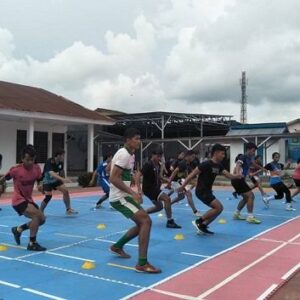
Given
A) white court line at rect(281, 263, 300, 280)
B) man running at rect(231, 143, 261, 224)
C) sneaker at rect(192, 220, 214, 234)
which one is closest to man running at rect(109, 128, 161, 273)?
white court line at rect(281, 263, 300, 280)

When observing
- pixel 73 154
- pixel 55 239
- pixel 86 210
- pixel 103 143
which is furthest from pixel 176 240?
pixel 103 143

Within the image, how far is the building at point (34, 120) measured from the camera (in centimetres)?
2244

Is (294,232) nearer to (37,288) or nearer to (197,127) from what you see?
(37,288)

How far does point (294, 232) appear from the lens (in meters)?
9.63

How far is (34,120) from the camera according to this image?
24328 millimetres

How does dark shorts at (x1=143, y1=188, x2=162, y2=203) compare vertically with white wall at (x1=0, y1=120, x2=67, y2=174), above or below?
below

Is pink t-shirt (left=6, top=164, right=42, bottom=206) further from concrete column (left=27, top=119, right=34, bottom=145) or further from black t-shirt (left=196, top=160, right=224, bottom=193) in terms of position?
concrete column (left=27, top=119, right=34, bottom=145)

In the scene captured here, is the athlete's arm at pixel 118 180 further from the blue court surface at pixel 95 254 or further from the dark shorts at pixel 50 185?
the dark shorts at pixel 50 185

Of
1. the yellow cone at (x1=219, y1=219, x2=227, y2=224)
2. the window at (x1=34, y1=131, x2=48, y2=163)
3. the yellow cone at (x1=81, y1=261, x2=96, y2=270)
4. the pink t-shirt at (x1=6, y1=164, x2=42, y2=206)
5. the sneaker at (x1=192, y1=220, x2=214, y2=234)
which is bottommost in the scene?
the yellow cone at (x1=81, y1=261, x2=96, y2=270)

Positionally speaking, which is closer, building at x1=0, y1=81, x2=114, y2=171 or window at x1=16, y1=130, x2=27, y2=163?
building at x1=0, y1=81, x2=114, y2=171

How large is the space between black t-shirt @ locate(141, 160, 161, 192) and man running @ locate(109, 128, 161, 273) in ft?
9.92

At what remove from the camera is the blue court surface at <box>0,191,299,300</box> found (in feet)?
18.0

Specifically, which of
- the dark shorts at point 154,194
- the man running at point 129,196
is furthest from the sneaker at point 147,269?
the dark shorts at point 154,194

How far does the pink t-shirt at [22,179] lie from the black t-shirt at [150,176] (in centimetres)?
256
